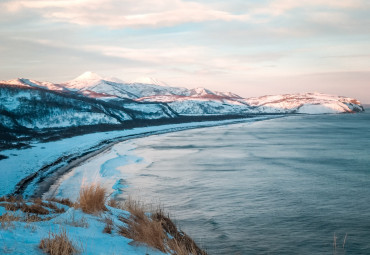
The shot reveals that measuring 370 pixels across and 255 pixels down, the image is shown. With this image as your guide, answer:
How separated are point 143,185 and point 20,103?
4757 cm

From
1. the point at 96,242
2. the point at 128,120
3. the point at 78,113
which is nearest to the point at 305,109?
the point at 128,120

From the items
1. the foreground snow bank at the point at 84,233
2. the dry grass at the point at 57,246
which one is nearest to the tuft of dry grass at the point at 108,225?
the foreground snow bank at the point at 84,233

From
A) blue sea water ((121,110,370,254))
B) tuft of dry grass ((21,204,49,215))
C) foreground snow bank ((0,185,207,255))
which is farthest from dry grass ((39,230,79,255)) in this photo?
blue sea water ((121,110,370,254))

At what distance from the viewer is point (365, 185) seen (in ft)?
55.7

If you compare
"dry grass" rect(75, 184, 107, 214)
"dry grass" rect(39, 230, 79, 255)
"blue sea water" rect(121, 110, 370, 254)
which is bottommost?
"blue sea water" rect(121, 110, 370, 254)

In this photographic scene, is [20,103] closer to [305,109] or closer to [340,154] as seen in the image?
[340,154]

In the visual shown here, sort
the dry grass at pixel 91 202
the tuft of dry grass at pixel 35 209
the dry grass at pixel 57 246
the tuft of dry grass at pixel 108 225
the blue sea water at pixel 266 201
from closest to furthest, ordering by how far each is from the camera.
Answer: the dry grass at pixel 57 246 < the tuft of dry grass at pixel 108 225 < the dry grass at pixel 91 202 < the tuft of dry grass at pixel 35 209 < the blue sea water at pixel 266 201

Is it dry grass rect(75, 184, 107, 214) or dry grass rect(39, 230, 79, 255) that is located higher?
dry grass rect(39, 230, 79, 255)

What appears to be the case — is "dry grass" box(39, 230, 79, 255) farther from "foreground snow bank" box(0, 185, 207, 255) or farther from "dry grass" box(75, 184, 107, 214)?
"dry grass" box(75, 184, 107, 214)

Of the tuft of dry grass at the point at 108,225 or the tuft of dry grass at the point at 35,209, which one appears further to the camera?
the tuft of dry grass at the point at 35,209

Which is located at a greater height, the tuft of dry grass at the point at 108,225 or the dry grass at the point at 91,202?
the dry grass at the point at 91,202

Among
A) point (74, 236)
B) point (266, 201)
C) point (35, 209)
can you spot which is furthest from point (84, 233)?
point (266, 201)

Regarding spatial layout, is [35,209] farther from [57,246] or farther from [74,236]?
[57,246]

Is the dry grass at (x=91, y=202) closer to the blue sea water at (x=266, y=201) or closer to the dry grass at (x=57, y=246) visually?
the dry grass at (x=57, y=246)
